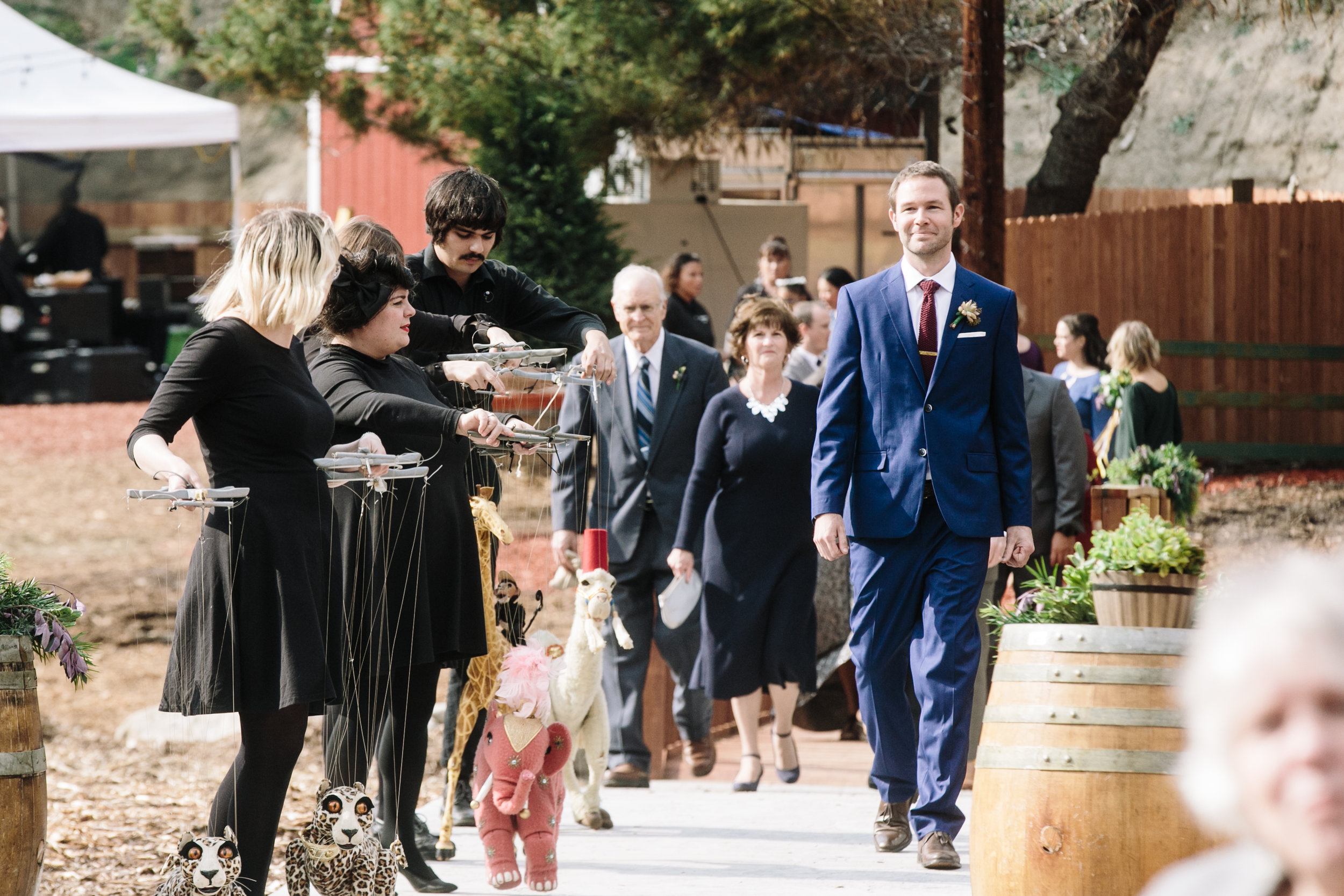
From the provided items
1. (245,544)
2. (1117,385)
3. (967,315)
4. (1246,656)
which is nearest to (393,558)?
(245,544)

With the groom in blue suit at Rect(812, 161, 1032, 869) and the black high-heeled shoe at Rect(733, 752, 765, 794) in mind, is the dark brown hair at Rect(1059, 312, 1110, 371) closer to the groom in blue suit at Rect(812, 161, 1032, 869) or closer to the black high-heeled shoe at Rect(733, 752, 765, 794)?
the black high-heeled shoe at Rect(733, 752, 765, 794)

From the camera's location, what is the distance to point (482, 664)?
16.4ft

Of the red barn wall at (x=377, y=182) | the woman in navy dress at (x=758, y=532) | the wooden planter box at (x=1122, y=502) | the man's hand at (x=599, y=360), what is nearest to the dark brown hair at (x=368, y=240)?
the man's hand at (x=599, y=360)

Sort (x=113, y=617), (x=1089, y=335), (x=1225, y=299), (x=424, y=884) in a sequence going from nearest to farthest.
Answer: (x=424, y=884), (x=1089, y=335), (x=113, y=617), (x=1225, y=299)

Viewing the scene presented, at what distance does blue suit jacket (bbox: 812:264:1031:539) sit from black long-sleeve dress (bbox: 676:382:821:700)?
1.42m

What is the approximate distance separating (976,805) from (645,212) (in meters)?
13.6

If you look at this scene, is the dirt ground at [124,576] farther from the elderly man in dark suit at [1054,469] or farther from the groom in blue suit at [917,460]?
the groom in blue suit at [917,460]

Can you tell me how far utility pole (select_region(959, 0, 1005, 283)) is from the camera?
8922 mm

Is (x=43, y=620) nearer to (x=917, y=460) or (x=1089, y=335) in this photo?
(x=917, y=460)

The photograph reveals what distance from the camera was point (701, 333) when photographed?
10133 mm

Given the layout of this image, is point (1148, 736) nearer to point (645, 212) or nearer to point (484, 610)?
point (484, 610)

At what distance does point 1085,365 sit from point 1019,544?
17.6 feet

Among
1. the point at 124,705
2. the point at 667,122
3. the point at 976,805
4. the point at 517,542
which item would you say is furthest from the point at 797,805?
the point at 667,122

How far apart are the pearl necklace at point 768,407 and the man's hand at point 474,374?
7.48 feet
